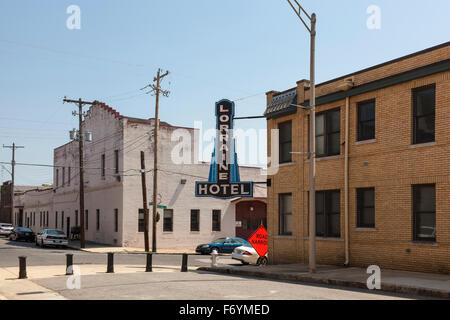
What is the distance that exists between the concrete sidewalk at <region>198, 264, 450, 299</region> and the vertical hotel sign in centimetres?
534

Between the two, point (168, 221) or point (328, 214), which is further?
point (168, 221)

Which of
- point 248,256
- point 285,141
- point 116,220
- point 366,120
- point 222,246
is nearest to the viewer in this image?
point 366,120

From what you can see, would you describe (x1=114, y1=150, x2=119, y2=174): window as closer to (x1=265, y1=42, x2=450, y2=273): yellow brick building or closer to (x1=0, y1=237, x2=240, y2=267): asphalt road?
(x1=0, y1=237, x2=240, y2=267): asphalt road

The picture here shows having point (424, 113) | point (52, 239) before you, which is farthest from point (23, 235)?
point (424, 113)

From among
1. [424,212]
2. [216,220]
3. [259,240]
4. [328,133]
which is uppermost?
[328,133]

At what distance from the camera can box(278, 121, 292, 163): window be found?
77.3 feet

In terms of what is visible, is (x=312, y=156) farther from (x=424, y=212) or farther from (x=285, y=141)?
(x=285, y=141)

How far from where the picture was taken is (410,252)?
17406 millimetres

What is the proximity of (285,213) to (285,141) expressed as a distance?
3.25 meters

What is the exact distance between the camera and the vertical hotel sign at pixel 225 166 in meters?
25.0

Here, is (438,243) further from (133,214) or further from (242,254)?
(133,214)

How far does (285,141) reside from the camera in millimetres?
23781

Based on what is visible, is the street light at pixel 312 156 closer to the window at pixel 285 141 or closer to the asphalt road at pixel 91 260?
the window at pixel 285 141
